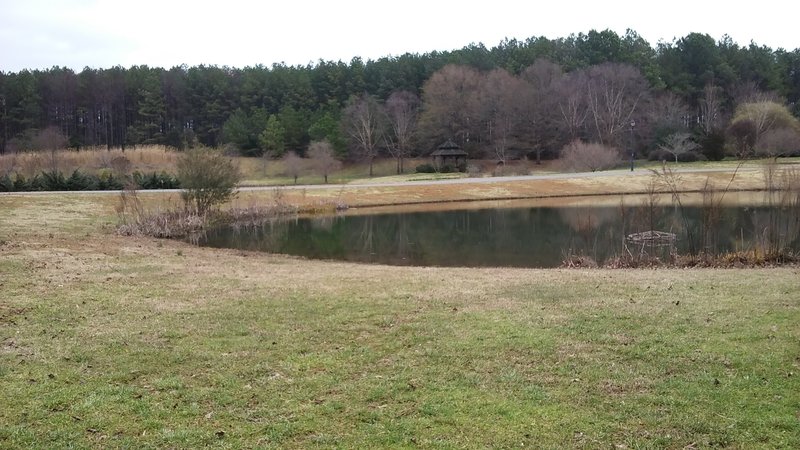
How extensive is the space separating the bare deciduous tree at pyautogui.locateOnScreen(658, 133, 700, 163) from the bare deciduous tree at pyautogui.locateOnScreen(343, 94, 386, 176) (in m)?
32.2

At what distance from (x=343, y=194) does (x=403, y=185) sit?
5840 millimetres

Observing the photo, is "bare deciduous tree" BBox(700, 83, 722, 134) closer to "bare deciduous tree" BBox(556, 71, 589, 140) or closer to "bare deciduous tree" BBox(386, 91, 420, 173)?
"bare deciduous tree" BBox(556, 71, 589, 140)

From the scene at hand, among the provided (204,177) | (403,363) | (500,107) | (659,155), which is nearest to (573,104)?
(500,107)

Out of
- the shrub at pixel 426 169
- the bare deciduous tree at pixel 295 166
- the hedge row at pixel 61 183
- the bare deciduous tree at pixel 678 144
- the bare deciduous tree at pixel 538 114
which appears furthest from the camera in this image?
the bare deciduous tree at pixel 538 114

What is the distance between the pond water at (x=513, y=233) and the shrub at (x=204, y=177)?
2.16 meters

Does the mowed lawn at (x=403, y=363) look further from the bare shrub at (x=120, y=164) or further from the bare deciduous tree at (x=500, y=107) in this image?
the bare deciduous tree at (x=500, y=107)

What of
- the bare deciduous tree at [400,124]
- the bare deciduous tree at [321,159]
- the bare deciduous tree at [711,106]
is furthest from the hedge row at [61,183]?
the bare deciduous tree at [711,106]

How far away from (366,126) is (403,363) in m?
65.5

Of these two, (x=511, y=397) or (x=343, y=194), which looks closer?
(x=511, y=397)

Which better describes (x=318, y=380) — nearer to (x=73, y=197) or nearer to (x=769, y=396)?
(x=769, y=396)

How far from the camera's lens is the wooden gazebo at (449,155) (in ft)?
220

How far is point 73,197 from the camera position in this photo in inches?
1374

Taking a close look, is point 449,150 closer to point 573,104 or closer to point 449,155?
point 449,155

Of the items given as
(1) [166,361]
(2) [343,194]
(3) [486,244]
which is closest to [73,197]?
(2) [343,194]
